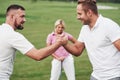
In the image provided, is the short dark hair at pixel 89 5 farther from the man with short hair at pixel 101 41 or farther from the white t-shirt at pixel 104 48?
the white t-shirt at pixel 104 48

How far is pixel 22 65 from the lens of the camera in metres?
15.6

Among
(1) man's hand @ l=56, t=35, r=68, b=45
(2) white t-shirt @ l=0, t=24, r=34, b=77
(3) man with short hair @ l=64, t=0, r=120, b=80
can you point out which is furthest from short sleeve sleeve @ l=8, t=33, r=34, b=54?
(3) man with short hair @ l=64, t=0, r=120, b=80

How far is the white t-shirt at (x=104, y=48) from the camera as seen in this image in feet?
19.7

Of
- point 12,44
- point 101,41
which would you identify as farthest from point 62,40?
point 12,44

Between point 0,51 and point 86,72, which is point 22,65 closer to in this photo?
point 86,72

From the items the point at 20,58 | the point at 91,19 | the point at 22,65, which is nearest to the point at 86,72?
the point at 22,65

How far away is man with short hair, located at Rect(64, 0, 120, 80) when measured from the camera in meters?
6.00

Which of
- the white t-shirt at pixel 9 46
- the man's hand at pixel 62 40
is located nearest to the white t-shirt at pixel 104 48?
the man's hand at pixel 62 40

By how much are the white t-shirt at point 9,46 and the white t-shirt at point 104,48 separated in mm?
851

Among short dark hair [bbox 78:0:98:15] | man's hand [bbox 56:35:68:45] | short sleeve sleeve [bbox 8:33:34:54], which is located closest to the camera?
short sleeve sleeve [bbox 8:33:34:54]

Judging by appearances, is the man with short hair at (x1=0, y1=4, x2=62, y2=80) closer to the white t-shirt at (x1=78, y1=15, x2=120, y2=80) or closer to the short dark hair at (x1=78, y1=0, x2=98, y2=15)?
the white t-shirt at (x1=78, y1=15, x2=120, y2=80)

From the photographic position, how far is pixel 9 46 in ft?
19.7

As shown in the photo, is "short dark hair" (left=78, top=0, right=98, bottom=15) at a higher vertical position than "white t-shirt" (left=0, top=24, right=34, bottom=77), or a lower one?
higher

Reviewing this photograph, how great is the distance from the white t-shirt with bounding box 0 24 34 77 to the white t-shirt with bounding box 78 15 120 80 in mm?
851
